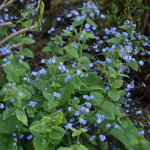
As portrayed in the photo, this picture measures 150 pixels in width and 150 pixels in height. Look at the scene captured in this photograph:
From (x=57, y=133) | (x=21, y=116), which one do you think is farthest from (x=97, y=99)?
(x=21, y=116)

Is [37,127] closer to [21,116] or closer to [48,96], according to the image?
[21,116]

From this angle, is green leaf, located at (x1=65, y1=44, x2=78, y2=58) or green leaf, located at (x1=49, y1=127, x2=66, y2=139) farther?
green leaf, located at (x1=65, y1=44, x2=78, y2=58)

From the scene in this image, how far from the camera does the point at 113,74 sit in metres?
2.45

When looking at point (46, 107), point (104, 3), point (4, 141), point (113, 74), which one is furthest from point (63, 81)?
point (104, 3)

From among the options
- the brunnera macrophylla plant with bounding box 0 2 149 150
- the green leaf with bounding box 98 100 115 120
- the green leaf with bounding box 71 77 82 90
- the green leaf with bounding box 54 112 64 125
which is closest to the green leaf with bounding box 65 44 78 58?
the brunnera macrophylla plant with bounding box 0 2 149 150

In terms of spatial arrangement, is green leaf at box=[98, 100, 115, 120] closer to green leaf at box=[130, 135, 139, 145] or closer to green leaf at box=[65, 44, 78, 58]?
green leaf at box=[130, 135, 139, 145]

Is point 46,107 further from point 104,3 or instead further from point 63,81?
point 104,3

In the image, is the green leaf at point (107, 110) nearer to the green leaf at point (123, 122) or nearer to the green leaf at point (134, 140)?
the green leaf at point (123, 122)

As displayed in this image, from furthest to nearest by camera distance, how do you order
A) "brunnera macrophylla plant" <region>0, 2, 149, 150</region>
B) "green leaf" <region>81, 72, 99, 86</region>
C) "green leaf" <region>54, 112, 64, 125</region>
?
"green leaf" <region>81, 72, 99, 86</region> < "brunnera macrophylla plant" <region>0, 2, 149, 150</region> < "green leaf" <region>54, 112, 64, 125</region>

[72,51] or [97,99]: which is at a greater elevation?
[72,51]

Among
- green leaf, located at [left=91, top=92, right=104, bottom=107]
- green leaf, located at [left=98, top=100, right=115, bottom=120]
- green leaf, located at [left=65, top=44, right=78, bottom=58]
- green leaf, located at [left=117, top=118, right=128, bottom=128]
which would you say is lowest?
green leaf, located at [left=117, top=118, right=128, bottom=128]

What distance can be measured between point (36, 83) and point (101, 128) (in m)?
0.72

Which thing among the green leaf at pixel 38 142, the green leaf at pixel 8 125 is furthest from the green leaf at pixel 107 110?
the green leaf at pixel 8 125

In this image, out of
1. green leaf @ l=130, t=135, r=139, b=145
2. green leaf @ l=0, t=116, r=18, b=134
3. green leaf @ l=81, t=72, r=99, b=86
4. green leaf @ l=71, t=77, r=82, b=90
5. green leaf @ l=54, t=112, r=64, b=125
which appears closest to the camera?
green leaf @ l=54, t=112, r=64, b=125
